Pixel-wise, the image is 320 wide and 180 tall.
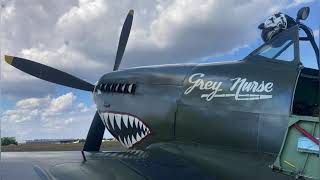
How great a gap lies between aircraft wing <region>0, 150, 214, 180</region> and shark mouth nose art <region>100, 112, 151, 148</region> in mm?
465

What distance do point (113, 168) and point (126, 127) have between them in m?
1.62

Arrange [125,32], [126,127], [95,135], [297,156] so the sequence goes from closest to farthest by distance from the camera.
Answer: [297,156]
[126,127]
[95,135]
[125,32]

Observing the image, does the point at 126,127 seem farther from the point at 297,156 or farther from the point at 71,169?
the point at 297,156

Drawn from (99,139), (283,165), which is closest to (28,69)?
(99,139)

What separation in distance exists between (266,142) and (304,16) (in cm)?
178

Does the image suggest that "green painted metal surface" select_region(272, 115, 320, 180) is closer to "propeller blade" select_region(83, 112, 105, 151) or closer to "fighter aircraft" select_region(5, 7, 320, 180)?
"fighter aircraft" select_region(5, 7, 320, 180)

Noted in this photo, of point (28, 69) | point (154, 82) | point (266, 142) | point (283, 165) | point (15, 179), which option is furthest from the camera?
point (28, 69)

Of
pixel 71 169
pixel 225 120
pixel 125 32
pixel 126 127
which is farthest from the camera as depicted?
pixel 125 32

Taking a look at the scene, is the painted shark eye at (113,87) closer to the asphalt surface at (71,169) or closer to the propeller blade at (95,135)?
the propeller blade at (95,135)

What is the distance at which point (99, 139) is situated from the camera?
30.9 feet

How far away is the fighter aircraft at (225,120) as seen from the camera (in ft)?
15.9

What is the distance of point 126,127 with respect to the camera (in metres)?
7.74

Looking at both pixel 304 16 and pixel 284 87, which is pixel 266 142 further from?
pixel 304 16

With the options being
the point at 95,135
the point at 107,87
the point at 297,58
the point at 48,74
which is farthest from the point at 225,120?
the point at 48,74
